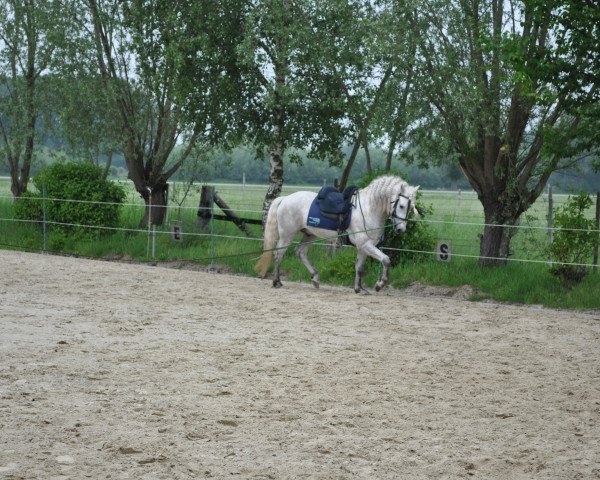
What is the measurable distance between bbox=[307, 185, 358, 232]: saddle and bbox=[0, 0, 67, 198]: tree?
12.1 meters

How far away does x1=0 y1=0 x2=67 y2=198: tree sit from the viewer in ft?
82.6

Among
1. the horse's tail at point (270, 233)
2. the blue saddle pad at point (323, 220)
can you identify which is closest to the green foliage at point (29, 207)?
the horse's tail at point (270, 233)

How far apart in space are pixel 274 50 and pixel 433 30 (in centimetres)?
407

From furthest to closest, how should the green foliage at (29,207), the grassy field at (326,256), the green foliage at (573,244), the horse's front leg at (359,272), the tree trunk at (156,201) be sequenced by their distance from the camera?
the tree trunk at (156,201) → the green foliage at (29,207) → the horse's front leg at (359,272) → the grassy field at (326,256) → the green foliage at (573,244)

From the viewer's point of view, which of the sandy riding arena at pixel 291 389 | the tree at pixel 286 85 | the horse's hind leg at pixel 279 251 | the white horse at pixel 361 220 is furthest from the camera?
the tree at pixel 286 85

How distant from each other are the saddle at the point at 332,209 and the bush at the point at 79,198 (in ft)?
23.9

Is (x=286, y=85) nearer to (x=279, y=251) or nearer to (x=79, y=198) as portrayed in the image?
(x=279, y=251)

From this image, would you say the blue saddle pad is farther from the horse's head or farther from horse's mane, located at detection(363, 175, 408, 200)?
the horse's head

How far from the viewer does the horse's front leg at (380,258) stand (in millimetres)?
14445

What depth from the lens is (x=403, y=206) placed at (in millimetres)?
14469

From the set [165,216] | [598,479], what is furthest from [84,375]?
[165,216]

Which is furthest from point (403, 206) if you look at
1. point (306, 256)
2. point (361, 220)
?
point (306, 256)

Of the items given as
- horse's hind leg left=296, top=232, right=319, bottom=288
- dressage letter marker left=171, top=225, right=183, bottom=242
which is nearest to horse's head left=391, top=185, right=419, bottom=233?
horse's hind leg left=296, top=232, right=319, bottom=288

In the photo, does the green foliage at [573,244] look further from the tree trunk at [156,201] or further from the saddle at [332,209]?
the tree trunk at [156,201]
